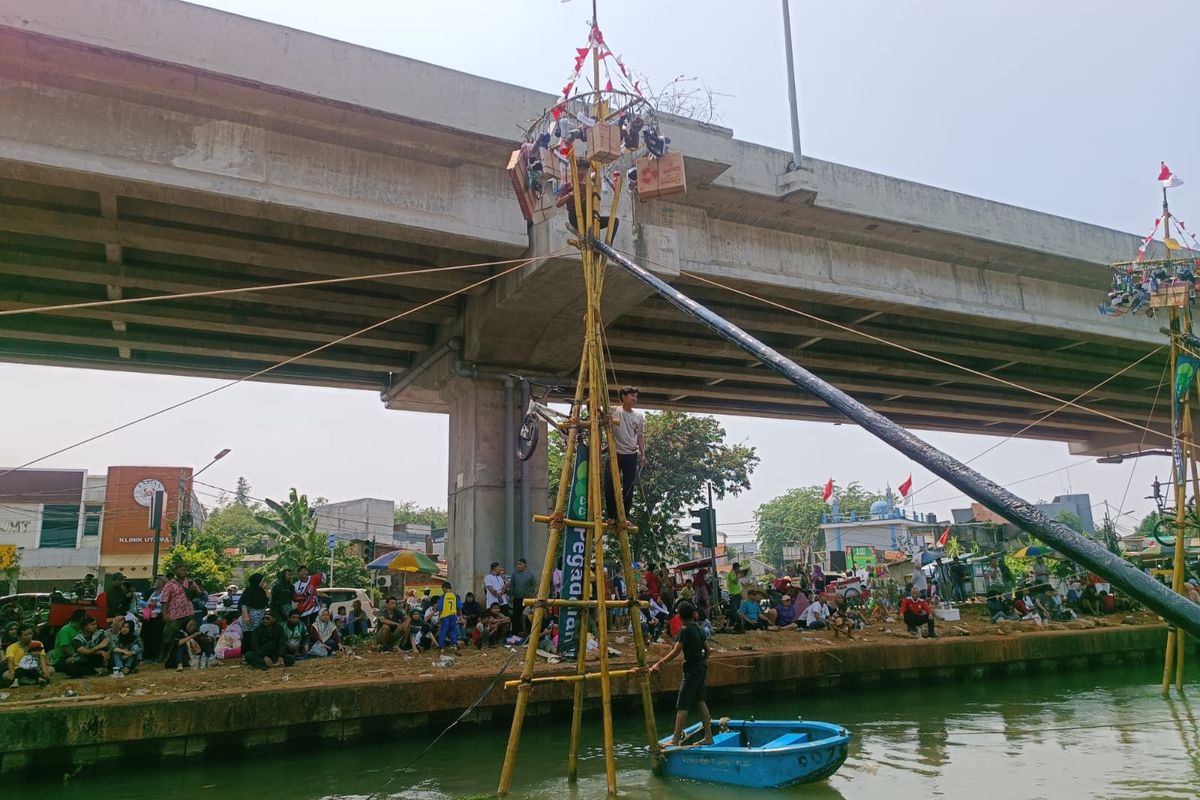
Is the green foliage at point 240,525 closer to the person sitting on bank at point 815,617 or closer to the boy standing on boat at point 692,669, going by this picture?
the person sitting on bank at point 815,617

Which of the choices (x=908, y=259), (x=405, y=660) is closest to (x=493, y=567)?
(x=405, y=660)

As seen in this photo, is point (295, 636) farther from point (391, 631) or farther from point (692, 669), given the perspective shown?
point (692, 669)

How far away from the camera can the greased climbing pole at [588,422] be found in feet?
22.3

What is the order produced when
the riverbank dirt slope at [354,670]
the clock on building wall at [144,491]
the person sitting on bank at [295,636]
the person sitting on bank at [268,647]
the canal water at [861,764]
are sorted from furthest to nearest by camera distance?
1. the clock on building wall at [144,491]
2. the person sitting on bank at [295,636]
3. the person sitting on bank at [268,647]
4. the riverbank dirt slope at [354,670]
5. the canal water at [861,764]

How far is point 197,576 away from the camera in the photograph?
29.1 meters

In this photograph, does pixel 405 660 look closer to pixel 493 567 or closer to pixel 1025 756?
pixel 493 567

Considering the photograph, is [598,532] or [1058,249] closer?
[598,532]

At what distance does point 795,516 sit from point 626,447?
75.7 m

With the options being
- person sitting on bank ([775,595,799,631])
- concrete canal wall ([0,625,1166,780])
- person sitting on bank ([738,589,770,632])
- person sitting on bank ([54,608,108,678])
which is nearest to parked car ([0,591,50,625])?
person sitting on bank ([54,608,108,678])

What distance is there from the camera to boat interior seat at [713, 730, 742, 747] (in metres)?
8.40

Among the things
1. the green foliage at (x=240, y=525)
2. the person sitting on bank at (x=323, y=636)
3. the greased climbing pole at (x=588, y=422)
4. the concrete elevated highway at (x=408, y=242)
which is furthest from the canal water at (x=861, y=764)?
the green foliage at (x=240, y=525)

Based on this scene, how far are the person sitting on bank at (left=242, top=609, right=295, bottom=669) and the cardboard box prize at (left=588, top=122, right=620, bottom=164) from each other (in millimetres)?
8328

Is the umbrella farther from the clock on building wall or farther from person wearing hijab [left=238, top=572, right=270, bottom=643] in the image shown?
the clock on building wall

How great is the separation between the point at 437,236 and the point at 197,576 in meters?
23.0
